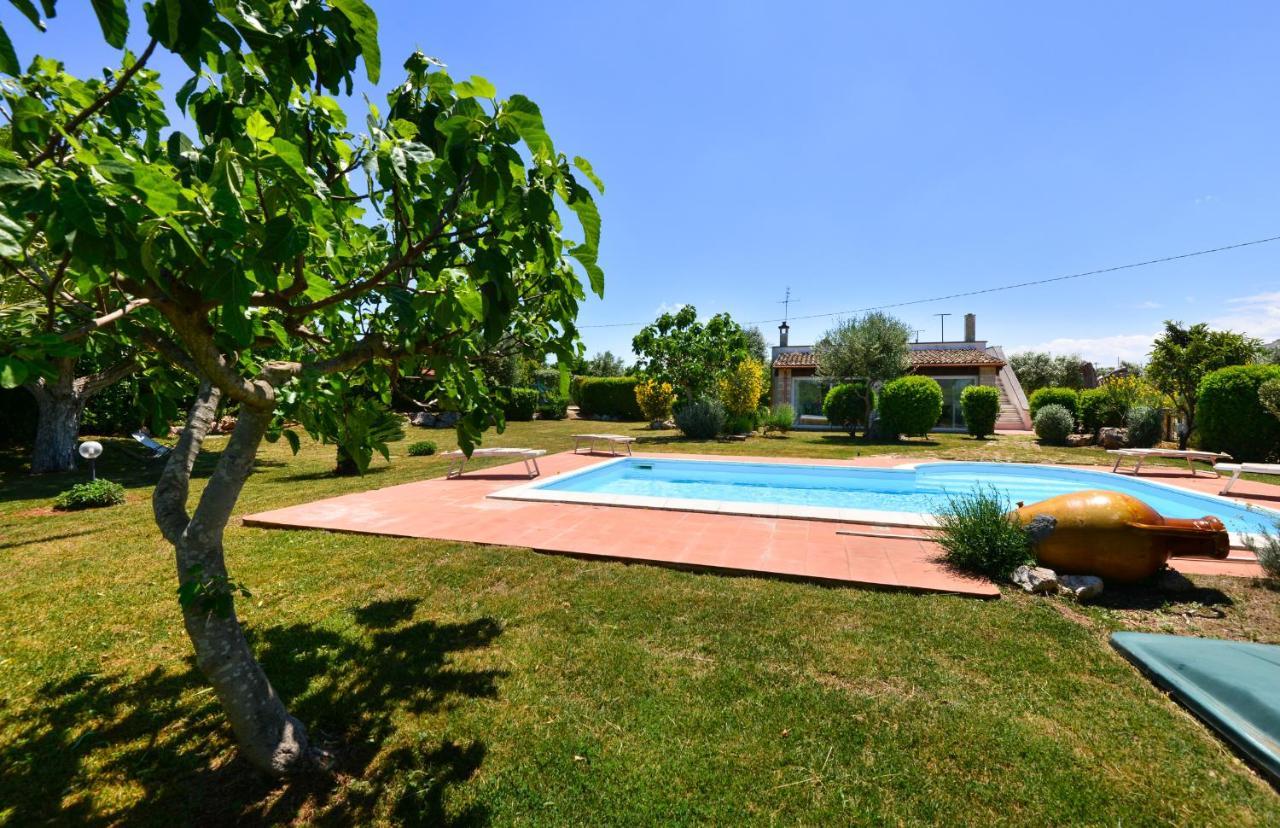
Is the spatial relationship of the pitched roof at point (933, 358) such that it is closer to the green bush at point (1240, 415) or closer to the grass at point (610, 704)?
the green bush at point (1240, 415)

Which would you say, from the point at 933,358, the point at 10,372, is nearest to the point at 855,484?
the point at 10,372

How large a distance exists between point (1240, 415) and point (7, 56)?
2274cm

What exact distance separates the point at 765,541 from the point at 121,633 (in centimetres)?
636

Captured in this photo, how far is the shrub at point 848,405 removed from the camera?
76.0ft

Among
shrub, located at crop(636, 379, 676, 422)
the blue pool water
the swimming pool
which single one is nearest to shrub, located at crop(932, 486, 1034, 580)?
the swimming pool

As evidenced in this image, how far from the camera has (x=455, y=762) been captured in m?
2.73

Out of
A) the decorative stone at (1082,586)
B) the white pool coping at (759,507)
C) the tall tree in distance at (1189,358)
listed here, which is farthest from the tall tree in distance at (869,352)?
the decorative stone at (1082,586)

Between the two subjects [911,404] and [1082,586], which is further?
[911,404]

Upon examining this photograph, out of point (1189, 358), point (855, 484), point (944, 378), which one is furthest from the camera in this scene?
point (944, 378)

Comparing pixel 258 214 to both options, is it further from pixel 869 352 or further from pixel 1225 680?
pixel 869 352

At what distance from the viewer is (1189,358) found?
16.9 meters

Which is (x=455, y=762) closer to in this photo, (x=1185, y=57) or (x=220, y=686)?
(x=220, y=686)

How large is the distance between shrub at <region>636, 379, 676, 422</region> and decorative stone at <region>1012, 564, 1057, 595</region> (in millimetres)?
19981

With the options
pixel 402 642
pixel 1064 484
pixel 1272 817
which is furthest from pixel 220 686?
pixel 1064 484
